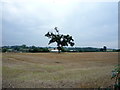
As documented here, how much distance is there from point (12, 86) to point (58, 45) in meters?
17.3

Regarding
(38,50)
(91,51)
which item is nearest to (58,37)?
(38,50)

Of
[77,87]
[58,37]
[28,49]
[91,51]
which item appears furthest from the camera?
[58,37]

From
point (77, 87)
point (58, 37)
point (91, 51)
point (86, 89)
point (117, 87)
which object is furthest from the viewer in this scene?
point (58, 37)

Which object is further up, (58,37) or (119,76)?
(58,37)

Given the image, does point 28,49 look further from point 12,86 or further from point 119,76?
point 119,76

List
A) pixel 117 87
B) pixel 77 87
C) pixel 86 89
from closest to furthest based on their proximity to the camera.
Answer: pixel 117 87 < pixel 86 89 < pixel 77 87

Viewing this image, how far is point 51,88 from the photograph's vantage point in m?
3.23

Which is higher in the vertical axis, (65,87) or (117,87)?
(117,87)

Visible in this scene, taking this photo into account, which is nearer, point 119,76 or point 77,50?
point 119,76

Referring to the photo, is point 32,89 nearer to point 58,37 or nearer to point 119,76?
point 119,76

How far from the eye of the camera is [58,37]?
66.4 ft

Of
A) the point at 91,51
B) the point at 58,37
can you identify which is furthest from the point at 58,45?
the point at 91,51

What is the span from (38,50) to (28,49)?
1155 mm

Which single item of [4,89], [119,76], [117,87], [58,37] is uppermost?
[58,37]
